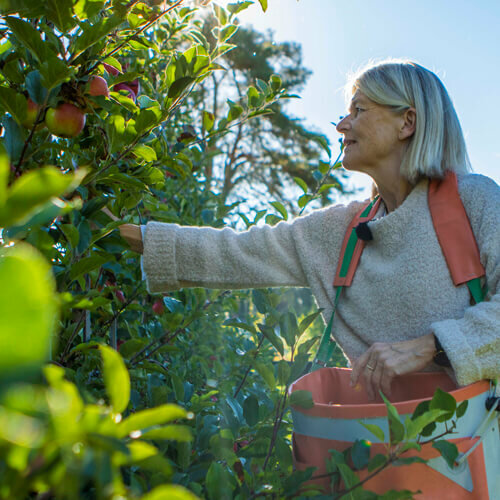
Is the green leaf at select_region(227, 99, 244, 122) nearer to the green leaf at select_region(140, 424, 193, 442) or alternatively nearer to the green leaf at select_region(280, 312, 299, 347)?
the green leaf at select_region(280, 312, 299, 347)

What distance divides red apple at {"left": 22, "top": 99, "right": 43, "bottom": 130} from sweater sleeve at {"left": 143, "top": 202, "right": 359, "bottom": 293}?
0.49 meters

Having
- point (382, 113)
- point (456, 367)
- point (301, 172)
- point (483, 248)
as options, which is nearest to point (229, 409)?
point (456, 367)

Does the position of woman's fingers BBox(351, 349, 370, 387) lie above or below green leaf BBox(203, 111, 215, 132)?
below

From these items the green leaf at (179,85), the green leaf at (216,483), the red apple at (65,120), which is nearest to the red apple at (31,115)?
the red apple at (65,120)

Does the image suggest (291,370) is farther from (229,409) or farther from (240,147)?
(240,147)

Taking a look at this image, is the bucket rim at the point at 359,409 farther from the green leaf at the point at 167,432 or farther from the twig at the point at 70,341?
the green leaf at the point at 167,432

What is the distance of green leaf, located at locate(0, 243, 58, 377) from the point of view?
178 mm

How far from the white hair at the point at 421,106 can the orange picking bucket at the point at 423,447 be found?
64 cm

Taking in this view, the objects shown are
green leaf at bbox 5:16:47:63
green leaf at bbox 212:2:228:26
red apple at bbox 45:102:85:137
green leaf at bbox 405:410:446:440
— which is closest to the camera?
green leaf at bbox 405:410:446:440

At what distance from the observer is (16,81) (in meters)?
0.84

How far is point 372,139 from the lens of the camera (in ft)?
4.90

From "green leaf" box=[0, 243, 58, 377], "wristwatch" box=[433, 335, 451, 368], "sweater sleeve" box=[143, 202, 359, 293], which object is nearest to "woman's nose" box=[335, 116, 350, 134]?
"sweater sleeve" box=[143, 202, 359, 293]

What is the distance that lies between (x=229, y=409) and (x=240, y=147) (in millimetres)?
13132

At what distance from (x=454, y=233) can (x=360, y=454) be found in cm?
69
